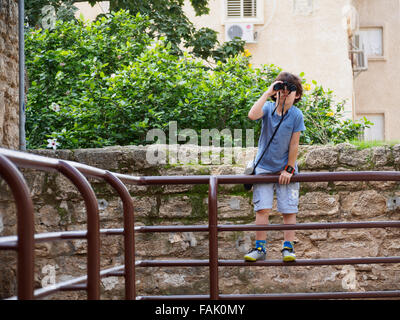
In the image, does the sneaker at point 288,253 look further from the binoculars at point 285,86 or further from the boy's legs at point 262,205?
the binoculars at point 285,86

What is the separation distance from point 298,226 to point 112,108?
2.62 metres

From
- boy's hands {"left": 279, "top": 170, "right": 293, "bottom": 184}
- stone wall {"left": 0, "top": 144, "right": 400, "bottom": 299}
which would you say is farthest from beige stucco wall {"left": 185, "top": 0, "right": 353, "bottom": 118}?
boy's hands {"left": 279, "top": 170, "right": 293, "bottom": 184}

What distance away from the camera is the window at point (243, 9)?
1171 cm

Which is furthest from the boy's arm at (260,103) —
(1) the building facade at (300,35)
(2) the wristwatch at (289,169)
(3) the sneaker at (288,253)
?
(1) the building facade at (300,35)

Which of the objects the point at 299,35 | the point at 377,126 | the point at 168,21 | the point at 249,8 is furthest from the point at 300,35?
the point at 168,21

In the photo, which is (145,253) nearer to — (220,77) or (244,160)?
(244,160)

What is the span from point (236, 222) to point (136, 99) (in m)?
1.90

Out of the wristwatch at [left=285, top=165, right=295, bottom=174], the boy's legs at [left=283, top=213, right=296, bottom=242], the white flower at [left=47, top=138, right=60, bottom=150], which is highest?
the white flower at [left=47, top=138, right=60, bottom=150]

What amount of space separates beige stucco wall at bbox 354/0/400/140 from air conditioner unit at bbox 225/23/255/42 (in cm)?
355

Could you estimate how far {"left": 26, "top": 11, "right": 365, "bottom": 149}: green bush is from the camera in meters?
5.45

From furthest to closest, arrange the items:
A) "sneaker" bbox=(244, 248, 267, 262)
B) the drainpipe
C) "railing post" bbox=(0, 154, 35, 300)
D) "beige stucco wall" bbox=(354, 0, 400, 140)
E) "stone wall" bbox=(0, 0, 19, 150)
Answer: "beige stucco wall" bbox=(354, 0, 400, 140), the drainpipe, "stone wall" bbox=(0, 0, 19, 150), "sneaker" bbox=(244, 248, 267, 262), "railing post" bbox=(0, 154, 35, 300)

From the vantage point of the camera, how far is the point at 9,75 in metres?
3.86

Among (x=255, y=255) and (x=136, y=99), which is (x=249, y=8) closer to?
(x=136, y=99)

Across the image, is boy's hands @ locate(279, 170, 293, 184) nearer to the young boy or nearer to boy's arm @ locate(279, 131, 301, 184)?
boy's arm @ locate(279, 131, 301, 184)
